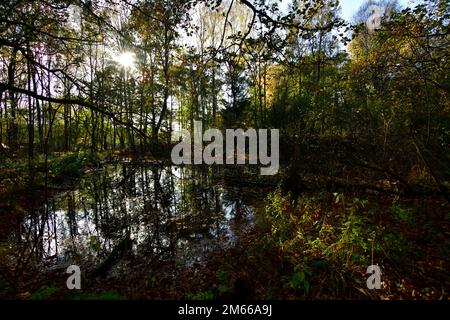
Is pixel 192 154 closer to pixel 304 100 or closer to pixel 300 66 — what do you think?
pixel 304 100

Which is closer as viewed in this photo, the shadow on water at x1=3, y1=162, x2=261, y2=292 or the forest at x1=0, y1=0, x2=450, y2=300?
the forest at x1=0, y1=0, x2=450, y2=300

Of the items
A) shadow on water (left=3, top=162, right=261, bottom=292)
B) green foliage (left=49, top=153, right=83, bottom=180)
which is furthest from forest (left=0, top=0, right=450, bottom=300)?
green foliage (left=49, top=153, right=83, bottom=180)

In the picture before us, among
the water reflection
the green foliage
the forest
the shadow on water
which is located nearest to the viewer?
the forest

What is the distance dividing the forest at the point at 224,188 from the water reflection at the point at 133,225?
52mm

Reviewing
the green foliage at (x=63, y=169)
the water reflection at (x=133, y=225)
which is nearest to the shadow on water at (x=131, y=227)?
the water reflection at (x=133, y=225)

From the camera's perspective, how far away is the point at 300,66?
373cm

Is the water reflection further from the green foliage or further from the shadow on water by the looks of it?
the green foliage

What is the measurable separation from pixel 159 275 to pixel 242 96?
19.7 m

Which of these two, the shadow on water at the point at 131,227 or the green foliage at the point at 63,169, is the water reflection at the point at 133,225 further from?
the green foliage at the point at 63,169

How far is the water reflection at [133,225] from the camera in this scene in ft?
16.7

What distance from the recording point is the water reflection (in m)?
5.10

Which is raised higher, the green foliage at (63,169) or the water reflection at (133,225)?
the green foliage at (63,169)

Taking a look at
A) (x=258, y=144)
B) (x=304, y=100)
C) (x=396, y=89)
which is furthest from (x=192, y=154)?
(x=396, y=89)

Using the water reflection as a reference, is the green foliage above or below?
above
